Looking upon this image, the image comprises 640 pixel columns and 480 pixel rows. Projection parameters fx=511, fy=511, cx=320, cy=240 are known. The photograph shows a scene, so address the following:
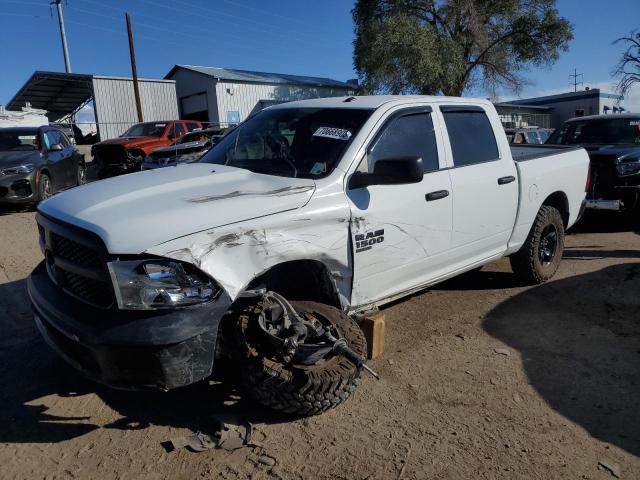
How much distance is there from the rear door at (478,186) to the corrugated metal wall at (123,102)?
22.2 meters

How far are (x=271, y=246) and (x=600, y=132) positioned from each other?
330 inches

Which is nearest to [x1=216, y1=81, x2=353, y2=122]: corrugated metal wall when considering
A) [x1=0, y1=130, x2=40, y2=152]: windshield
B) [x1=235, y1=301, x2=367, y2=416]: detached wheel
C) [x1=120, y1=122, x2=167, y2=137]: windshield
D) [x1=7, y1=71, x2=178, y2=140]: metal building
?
[x1=7, y1=71, x2=178, y2=140]: metal building

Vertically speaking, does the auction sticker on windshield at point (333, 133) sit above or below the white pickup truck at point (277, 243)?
above

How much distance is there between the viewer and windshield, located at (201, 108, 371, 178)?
3.43 metres

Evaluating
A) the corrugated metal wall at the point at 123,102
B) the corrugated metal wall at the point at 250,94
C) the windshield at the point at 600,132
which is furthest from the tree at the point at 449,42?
the windshield at the point at 600,132

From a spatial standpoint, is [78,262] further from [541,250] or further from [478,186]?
[541,250]

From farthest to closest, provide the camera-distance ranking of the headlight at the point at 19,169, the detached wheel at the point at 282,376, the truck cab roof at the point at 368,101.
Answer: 1. the headlight at the point at 19,169
2. the truck cab roof at the point at 368,101
3. the detached wheel at the point at 282,376

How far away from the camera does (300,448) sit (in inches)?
109

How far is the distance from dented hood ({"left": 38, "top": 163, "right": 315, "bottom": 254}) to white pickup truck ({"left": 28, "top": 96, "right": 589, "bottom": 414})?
0.01 meters

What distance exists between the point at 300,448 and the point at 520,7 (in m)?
31.6

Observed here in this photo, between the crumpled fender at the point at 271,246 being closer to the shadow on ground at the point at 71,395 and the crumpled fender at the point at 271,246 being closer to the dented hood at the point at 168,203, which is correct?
the dented hood at the point at 168,203

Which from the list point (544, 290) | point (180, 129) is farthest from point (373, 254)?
point (180, 129)

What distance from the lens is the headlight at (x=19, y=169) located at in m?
9.16

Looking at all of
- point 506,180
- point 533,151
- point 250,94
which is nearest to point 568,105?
point 250,94
